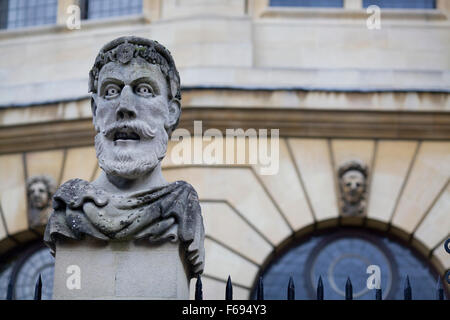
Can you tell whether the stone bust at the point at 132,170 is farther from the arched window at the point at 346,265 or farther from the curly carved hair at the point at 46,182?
the curly carved hair at the point at 46,182

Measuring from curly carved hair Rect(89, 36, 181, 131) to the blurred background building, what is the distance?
966 centimetres

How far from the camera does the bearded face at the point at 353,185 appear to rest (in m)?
20.4

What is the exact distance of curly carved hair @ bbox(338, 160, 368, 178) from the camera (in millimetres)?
20531

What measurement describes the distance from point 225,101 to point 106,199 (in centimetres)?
1101

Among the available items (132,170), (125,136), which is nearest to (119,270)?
(132,170)

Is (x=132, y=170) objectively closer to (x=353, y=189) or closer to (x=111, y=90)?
(x=111, y=90)

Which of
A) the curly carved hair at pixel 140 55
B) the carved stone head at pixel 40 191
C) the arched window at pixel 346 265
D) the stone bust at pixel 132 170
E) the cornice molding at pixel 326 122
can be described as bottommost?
the stone bust at pixel 132 170

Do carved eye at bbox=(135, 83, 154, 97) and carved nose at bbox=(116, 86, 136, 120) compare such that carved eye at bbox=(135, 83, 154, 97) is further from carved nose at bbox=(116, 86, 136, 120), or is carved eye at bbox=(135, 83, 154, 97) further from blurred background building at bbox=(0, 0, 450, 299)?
blurred background building at bbox=(0, 0, 450, 299)

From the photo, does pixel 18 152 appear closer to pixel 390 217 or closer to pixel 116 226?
pixel 390 217

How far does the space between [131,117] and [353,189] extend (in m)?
11.0

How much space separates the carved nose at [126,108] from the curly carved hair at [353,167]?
36.3 ft

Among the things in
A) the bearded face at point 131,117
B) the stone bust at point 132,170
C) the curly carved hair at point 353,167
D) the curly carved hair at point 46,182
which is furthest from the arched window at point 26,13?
the bearded face at point 131,117

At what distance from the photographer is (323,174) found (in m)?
20.6

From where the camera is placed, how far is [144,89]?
32.4 feet
